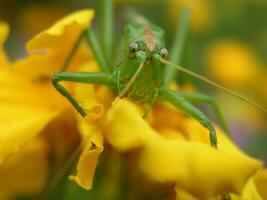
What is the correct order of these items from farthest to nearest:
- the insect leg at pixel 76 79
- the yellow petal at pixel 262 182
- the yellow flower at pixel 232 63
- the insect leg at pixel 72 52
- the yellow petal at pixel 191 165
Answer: the yellow flower at pixel 232 63 < the insect leg at pixel 72 52 < the insect leg at pixel 76 79 < the yellow petal at pixel 262 182 < the yellow petal at pixel 191 165

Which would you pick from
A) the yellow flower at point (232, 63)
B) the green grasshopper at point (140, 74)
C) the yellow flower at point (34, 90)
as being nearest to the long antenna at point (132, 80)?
the green grasshopper at point (140, 74)

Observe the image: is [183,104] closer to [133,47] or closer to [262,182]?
[133,47]

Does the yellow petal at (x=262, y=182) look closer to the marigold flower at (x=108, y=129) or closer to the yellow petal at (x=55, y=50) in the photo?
the marigold flower at (x=108, y=129)

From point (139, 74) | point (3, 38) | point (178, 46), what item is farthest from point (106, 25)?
point (3, 38)

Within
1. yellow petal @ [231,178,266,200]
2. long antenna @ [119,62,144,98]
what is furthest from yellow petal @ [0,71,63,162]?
yellow petal @ [231,178,266,200]

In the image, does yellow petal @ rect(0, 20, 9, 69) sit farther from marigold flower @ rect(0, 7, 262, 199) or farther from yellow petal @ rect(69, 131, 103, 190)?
yellow petal @ rect(69, 131, 103, 190)

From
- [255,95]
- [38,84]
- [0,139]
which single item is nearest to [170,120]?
[38,84]
